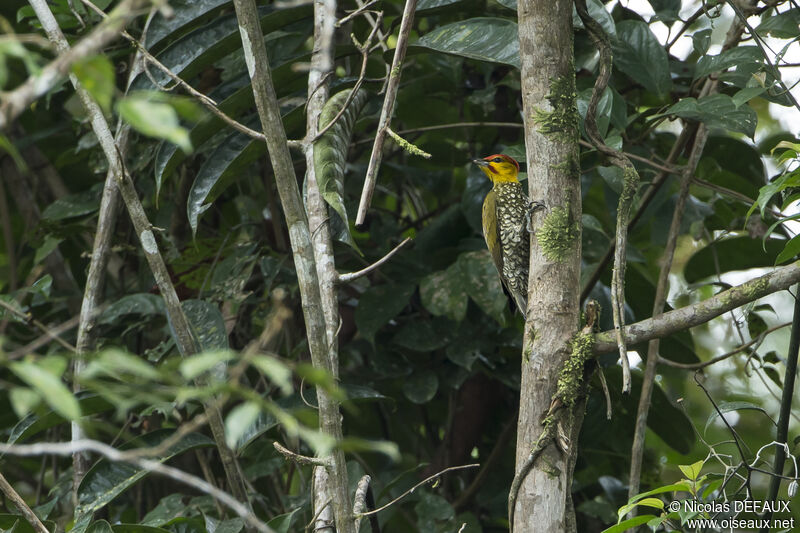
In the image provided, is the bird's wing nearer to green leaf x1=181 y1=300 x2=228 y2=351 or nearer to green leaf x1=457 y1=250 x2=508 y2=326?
green leaf x1=457 y1=250 x2=508 y2=326

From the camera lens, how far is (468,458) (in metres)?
3.18

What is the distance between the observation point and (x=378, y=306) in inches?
109

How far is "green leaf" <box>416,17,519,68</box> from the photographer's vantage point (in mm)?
2022

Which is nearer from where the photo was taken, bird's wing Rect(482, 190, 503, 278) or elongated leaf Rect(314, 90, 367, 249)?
elongated leaf Rect(314, 90, 367, 249)

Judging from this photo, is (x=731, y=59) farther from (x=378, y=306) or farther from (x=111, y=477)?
(x=111, y=477)

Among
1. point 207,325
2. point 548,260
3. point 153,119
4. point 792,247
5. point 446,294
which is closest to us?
point 153,119

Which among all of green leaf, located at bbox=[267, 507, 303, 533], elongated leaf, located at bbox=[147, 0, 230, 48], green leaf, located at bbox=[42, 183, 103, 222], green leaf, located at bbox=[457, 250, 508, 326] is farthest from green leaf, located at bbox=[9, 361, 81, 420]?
green leaf, located at bbox=[42, 183, 103, 222]

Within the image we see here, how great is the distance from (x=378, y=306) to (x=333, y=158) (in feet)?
3.43

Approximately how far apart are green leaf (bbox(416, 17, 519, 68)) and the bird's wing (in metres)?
0.80

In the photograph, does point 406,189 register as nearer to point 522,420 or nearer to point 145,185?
point 145,185

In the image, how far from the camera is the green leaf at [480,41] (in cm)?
202

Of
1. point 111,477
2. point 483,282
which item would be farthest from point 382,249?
point 111,477

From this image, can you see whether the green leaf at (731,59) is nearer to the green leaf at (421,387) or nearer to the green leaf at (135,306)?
the green leaf at (421,387)

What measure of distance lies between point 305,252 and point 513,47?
0.86m
